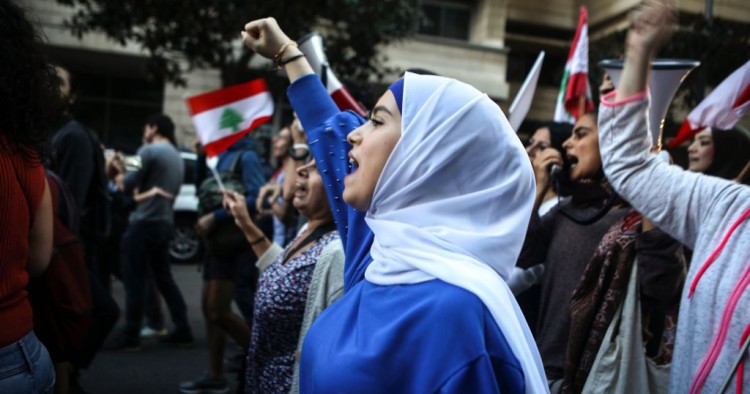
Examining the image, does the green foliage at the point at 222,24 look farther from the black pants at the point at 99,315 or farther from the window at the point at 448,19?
the black pants at the point at 99,315

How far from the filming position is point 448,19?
2170 centimetres

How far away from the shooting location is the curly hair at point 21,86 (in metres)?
2.21

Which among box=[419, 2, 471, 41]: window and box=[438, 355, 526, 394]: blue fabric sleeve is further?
box=[419, 2, 471, 41]: window

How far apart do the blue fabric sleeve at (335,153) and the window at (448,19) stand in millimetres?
19458

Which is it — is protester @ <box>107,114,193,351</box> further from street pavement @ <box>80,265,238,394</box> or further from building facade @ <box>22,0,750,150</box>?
building facade @ <box>22,0,750,150</box>

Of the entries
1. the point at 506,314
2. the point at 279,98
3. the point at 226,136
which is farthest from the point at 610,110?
the point at 279,98

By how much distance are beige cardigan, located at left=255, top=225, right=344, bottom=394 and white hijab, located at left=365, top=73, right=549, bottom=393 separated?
921 mm

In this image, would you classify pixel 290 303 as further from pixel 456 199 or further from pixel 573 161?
pixel 573 161

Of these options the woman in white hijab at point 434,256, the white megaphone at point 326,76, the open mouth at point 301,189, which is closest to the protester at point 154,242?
the white megaphone at point 326,76

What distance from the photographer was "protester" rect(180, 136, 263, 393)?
496 cm

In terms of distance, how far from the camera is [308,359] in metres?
1.76

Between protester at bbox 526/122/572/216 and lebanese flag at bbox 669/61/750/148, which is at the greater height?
lebanese flag at bbox 669/61/750/148

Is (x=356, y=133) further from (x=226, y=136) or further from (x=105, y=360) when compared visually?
(x=105, y=360)

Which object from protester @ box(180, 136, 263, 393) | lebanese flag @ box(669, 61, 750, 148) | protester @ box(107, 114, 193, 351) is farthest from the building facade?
lebanese flag @ box(669, 61, 750, 148)
